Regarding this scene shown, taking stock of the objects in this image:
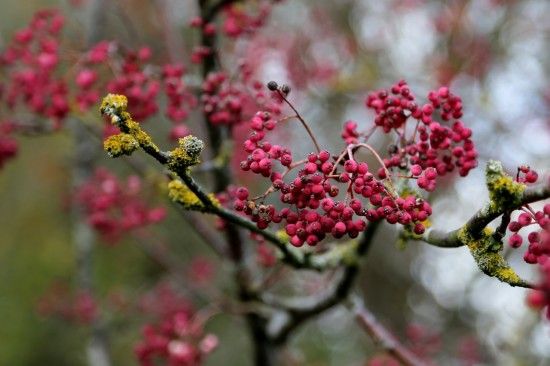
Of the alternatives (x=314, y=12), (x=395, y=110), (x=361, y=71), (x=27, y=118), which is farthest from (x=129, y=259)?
(x=395, y=110)

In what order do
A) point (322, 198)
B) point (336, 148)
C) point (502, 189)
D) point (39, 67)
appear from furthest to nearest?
point (336, 148)
point (39, 67)
point (322, 198)
point (502, 189)

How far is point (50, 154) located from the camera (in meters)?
12.3

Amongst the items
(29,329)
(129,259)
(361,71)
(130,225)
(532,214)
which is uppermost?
(129,259)

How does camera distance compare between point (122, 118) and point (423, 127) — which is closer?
point (122, 118)

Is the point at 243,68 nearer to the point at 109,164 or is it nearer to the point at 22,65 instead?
the point at 22,65

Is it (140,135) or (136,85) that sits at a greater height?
(136,85)

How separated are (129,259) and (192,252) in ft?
4.69

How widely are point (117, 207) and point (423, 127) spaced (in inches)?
121

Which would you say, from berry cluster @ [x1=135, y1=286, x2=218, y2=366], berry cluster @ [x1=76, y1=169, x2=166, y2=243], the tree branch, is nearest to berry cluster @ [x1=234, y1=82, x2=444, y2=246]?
the tree branch

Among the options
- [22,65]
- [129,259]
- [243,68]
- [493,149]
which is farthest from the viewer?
[129,259]

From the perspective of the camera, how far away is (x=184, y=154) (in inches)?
61.9

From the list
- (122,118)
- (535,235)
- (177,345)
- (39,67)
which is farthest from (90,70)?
(535,235)

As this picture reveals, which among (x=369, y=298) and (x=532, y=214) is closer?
(x=532, y=214)

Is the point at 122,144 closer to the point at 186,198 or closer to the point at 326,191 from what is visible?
the point at 186,198
